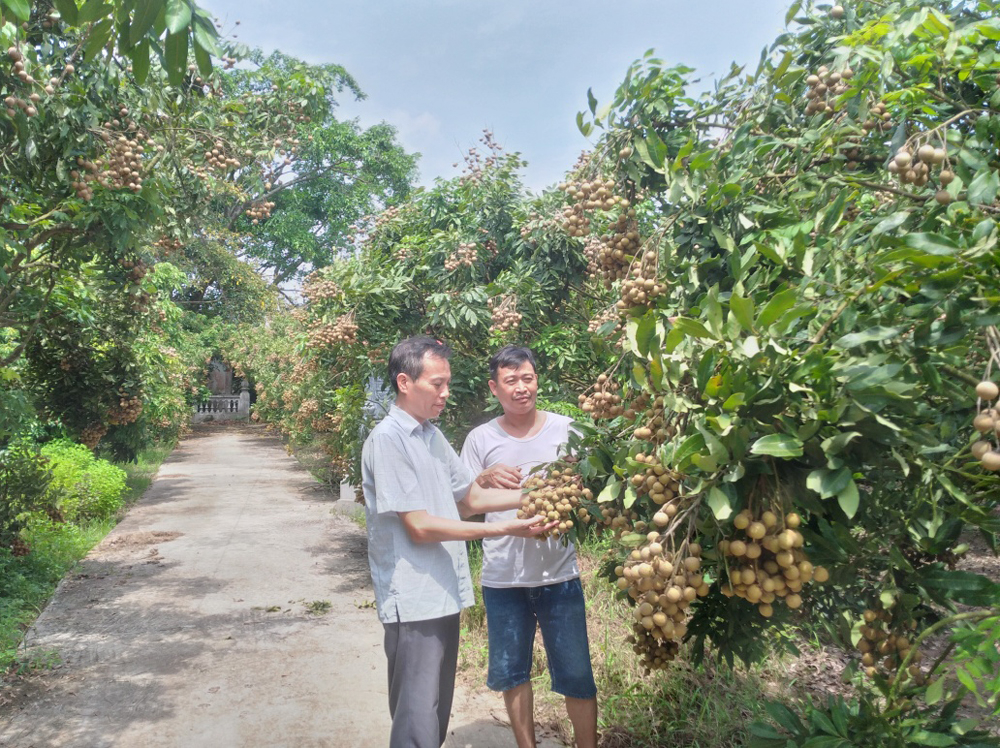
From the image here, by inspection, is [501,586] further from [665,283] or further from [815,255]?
[815,255]

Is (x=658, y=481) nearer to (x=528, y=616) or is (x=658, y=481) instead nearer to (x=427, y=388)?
(x=427, y=388)

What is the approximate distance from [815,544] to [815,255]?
637 millimetres

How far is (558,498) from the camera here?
2.41 meters

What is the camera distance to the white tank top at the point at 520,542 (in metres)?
3.17

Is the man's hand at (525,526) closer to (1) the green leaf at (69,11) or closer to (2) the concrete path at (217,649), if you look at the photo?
(2) the concrete path at (217,649)

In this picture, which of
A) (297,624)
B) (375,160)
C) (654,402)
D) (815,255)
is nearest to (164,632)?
(297,624)

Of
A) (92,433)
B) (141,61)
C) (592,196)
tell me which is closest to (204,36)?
(141,61)

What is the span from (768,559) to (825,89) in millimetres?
1376

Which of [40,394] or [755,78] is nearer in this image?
[755,78]

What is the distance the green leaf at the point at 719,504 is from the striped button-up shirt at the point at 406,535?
1445 mm

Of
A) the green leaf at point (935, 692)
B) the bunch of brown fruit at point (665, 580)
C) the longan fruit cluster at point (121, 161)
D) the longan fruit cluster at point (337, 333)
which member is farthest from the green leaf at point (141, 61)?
the longan fruit cluster at point (337, 333)

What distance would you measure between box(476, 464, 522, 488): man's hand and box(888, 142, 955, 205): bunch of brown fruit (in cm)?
188

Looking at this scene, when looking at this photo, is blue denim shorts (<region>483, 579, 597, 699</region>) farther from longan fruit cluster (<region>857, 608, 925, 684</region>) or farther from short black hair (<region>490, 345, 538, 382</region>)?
longan fruit cluster (<region>857, 608, 925, 684</region>)

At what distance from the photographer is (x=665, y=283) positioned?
2.10 metres
